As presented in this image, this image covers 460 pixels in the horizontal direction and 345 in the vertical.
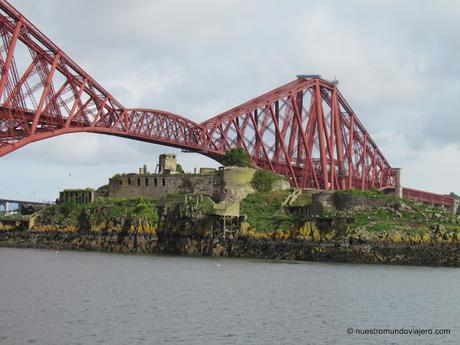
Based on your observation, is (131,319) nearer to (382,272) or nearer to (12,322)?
(12,322)

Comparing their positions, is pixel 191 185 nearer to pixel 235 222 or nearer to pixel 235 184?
pixel 235 184

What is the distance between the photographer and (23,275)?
74312 mm

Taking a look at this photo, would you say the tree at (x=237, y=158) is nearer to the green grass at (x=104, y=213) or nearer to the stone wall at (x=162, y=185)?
the stone wall at (x=162, y=185)

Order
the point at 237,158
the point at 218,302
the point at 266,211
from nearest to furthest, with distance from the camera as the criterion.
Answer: the point at 218,302 → the point at 266,211 → the point at 237,158

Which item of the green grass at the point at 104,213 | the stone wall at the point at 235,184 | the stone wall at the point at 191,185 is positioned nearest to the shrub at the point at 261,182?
the stone wall at the point at 191,185

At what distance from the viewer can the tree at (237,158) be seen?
142 meters

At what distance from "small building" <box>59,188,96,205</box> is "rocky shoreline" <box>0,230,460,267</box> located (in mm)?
9890

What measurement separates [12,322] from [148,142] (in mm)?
97462

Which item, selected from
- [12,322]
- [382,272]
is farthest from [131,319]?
[382,272]

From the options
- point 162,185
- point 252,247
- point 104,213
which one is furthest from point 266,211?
point 104,213

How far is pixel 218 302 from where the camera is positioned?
58656 millimetres

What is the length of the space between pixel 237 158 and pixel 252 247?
144 ft

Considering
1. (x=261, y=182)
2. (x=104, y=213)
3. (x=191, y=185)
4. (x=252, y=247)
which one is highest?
(x=261, y=182)

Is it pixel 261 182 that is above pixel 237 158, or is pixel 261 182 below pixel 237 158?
below
